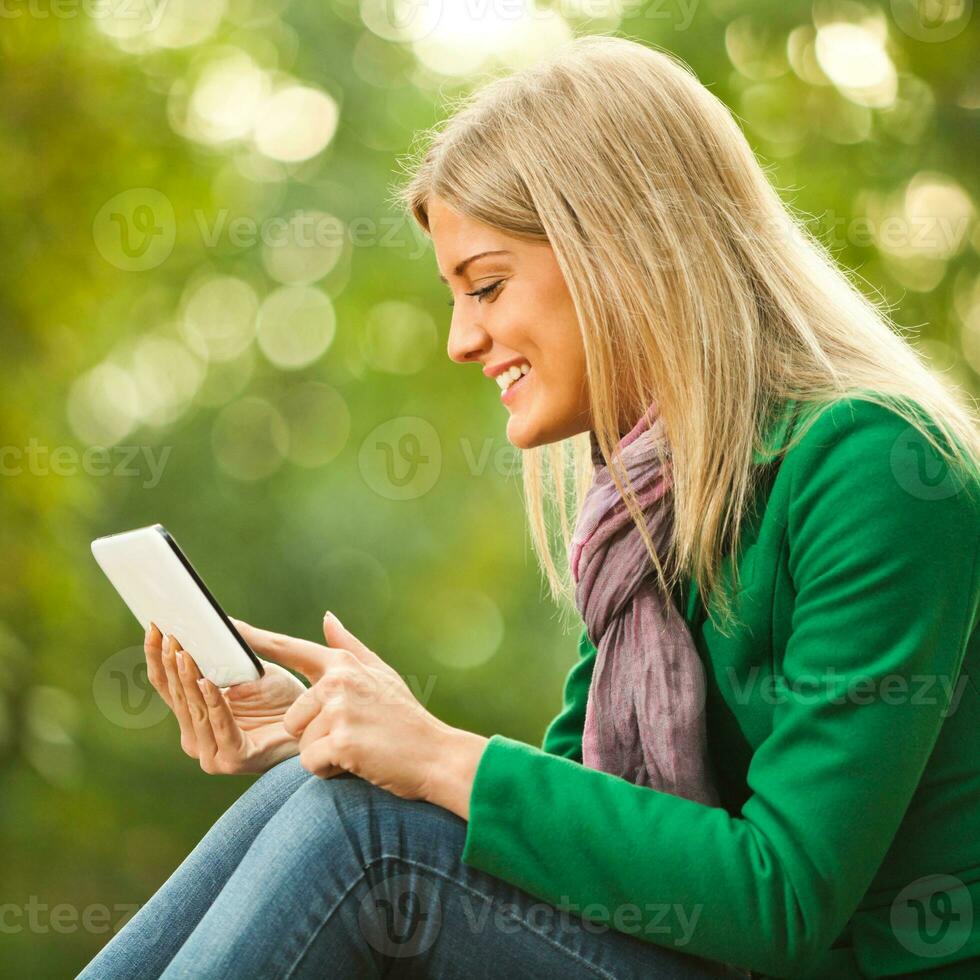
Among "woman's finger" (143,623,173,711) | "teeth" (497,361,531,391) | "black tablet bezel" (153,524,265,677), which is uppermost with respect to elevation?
"teeth" (497,361,531,391)

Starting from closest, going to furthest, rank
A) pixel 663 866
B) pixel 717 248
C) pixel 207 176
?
pixel 663 866
pixel 717 248
pixel 207 176

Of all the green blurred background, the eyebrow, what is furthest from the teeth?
the green blurred background

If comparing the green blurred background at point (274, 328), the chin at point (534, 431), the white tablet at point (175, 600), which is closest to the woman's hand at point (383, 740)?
the white tablet at point (175, 600)

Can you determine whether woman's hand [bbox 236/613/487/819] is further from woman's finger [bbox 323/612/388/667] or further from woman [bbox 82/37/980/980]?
woman's finger [bbox 323/612/388/667]

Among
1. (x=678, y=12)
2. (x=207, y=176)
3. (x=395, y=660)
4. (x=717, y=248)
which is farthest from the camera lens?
(x=395, y=660)

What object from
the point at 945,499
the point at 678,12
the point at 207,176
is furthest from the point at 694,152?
the point at 207,176

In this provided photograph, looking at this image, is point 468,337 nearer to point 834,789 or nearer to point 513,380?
point 513,380

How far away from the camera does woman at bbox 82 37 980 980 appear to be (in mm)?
999

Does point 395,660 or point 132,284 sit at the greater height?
point 132,284

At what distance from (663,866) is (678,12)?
3.63 metres

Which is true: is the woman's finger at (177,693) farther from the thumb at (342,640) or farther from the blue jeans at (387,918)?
the blue jeans at (387,918)

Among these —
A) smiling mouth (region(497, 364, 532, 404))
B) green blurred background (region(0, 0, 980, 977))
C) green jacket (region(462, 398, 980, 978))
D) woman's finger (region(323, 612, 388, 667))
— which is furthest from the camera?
green blurred background (region(0, 0, 980, 977))

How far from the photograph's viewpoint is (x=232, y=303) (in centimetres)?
470

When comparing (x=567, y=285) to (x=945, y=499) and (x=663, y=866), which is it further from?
(x=663, y=866)
